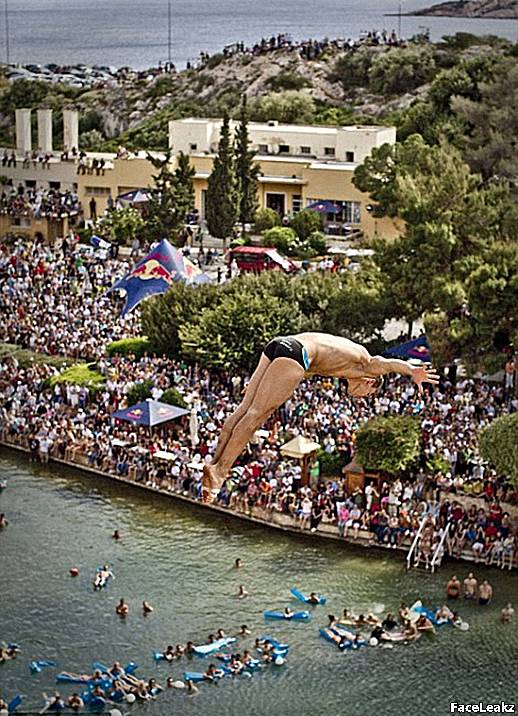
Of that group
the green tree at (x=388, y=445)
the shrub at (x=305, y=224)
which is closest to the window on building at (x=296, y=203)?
the shrub at (x=305, y=224)

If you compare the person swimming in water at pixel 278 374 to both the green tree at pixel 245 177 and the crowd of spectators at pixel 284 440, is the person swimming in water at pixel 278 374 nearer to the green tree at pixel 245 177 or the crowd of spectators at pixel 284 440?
the crowd of spectators at pixel 284 440

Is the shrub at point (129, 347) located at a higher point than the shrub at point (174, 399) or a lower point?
higher

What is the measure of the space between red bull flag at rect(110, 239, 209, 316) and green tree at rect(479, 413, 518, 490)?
1740cm

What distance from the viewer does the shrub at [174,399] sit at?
4044 cm

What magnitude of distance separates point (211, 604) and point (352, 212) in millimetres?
37075

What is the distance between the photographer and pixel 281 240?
61.5 meters

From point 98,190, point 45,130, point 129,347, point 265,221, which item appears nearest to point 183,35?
point 45,130

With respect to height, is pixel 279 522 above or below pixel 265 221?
below

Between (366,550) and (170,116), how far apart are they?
232 ft

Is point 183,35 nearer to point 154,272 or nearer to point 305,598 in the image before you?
point 154,272

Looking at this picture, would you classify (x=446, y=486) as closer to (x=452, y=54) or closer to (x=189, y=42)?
(x=452, y=54)

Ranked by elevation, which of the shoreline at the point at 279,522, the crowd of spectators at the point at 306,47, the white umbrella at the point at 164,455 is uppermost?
the crowd of spectators at the point at 306,47

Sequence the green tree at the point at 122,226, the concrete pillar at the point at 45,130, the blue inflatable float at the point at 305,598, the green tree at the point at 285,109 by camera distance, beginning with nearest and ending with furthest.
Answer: the blue inflatable float at the point at 305,598, the green tree at the point at 122,226, the concrete pillar at the point at 45,130, the green tree at the point at 285,109

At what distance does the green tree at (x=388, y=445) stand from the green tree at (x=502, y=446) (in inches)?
91.2
